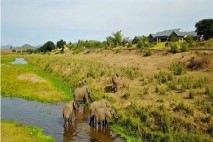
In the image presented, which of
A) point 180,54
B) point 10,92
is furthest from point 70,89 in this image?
point 180,54

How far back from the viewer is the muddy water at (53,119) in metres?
22.7

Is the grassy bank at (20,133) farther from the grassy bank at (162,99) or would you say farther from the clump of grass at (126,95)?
the clump of grass at (126,95)

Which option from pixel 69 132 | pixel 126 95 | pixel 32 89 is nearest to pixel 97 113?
pixel 69 132

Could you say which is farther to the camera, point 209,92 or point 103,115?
point 209,92

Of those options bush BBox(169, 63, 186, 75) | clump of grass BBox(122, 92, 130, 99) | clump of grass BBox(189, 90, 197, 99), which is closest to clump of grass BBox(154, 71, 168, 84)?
bush BBox(169, 63, 186, 75)

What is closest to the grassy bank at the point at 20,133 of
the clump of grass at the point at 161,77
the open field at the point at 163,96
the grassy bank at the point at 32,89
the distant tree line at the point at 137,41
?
the open field at the point at 163,96

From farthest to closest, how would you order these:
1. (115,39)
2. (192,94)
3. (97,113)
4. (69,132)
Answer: (115,39) → (192,94) → (97,113) → (69,132)

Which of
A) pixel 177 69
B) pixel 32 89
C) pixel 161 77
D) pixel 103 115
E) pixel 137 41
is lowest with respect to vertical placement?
pixel 103 115

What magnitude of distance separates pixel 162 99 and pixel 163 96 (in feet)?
4.70

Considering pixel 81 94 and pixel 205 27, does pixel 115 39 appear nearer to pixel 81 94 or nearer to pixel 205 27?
pixel 205 27

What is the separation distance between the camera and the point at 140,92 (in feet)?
104

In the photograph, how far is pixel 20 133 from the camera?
71.8 feet

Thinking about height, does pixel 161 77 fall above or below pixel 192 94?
above

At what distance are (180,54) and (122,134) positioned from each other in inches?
934
